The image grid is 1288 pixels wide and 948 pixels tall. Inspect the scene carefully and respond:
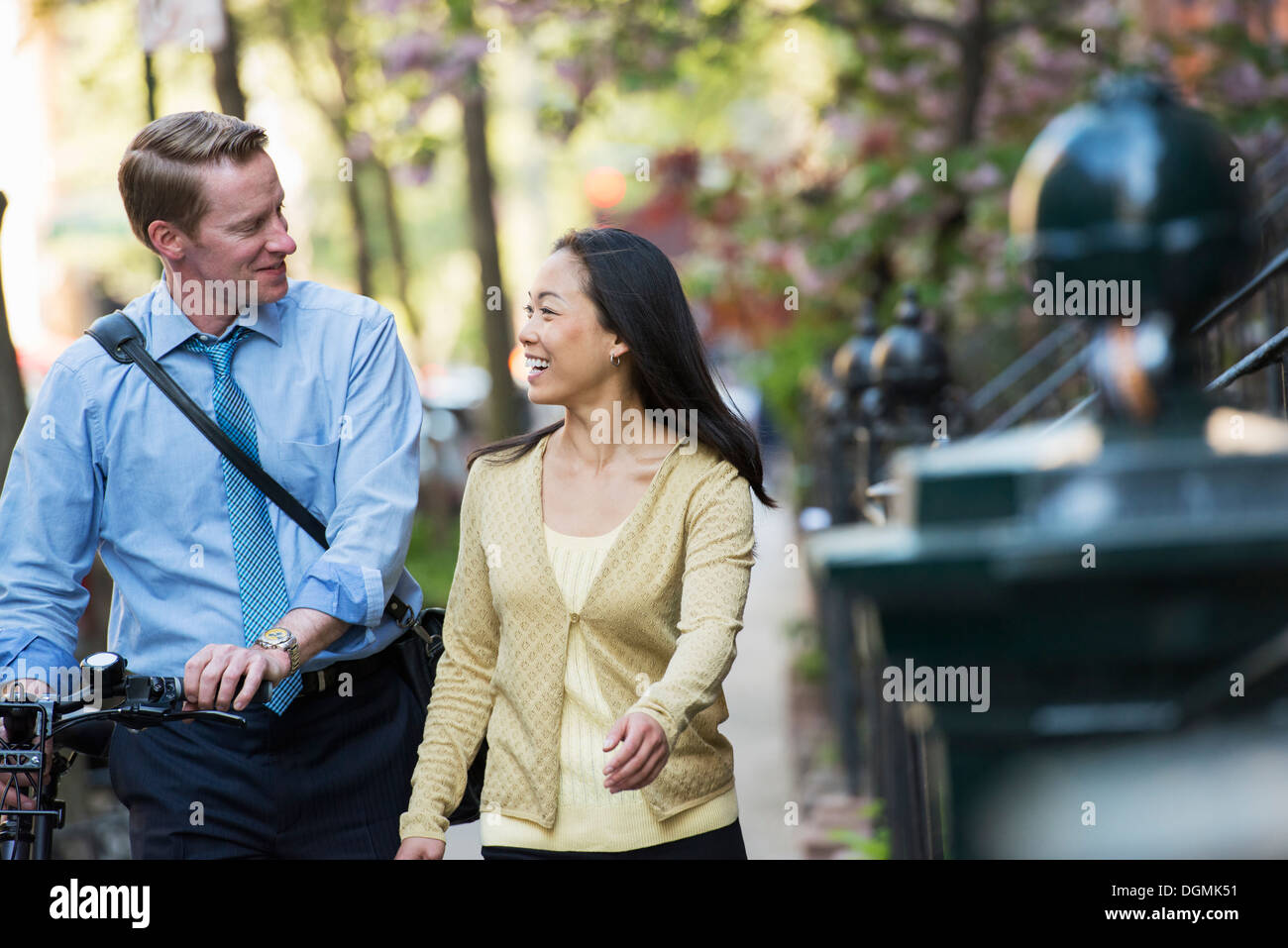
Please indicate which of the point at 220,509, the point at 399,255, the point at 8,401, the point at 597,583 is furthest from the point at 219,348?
the point at 399,255

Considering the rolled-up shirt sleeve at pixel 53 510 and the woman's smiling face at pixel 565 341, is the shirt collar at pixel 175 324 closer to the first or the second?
the rolled-up shirt sleeve at pixel 53 510

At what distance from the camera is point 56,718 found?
8.60 ft

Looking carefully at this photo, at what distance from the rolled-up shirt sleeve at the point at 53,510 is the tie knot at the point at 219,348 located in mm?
234

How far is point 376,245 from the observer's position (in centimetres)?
3250

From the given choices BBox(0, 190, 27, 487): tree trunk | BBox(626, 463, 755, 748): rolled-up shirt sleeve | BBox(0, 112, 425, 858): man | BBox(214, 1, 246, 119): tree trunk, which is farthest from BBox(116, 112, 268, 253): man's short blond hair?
BBox(214, 1, 246, 119): tree trunk

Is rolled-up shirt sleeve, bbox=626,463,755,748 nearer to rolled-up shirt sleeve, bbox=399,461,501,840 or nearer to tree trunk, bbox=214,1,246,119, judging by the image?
rolled-up shirt sleeve, bbox=399,461,501,840

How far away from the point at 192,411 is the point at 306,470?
0.81ft

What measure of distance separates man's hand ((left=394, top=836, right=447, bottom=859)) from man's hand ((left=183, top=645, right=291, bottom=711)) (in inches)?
17.6

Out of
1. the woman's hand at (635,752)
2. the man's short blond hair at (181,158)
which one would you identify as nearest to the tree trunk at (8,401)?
the man's short blond hair at (181,158)

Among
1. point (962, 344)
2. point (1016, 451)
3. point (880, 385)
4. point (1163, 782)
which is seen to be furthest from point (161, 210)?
point (962, 344)

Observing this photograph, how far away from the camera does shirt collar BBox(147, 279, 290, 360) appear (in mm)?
3027
